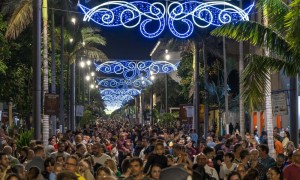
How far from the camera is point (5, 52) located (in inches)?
1184

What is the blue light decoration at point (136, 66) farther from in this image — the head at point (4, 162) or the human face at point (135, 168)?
the human face at point (135, 168)

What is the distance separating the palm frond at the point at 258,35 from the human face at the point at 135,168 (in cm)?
777

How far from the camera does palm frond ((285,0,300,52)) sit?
16438 millimetres

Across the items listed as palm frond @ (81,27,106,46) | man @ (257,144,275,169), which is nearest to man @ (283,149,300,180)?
man @ (257,144,275,169)

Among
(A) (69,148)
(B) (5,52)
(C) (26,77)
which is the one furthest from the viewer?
(C) (26,77)

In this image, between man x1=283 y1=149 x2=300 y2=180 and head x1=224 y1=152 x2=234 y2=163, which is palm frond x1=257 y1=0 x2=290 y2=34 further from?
man x1=283 y1=149 x2=300 y2=180

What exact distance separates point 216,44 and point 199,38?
19.6 ft

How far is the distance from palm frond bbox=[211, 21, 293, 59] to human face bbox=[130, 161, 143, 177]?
777cm

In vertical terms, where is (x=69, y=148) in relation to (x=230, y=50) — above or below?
below

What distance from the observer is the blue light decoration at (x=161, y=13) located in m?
27.4

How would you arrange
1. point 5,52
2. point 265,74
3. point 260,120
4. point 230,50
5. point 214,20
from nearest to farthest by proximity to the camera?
1. point 265,74
2. point 214,20
3. point 5,52
4. point 260,120
5. point 230,50

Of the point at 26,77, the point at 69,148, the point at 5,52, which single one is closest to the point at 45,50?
the point at 5,52

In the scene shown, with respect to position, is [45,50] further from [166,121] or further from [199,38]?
[166,121]

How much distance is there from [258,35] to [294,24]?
1.55m
